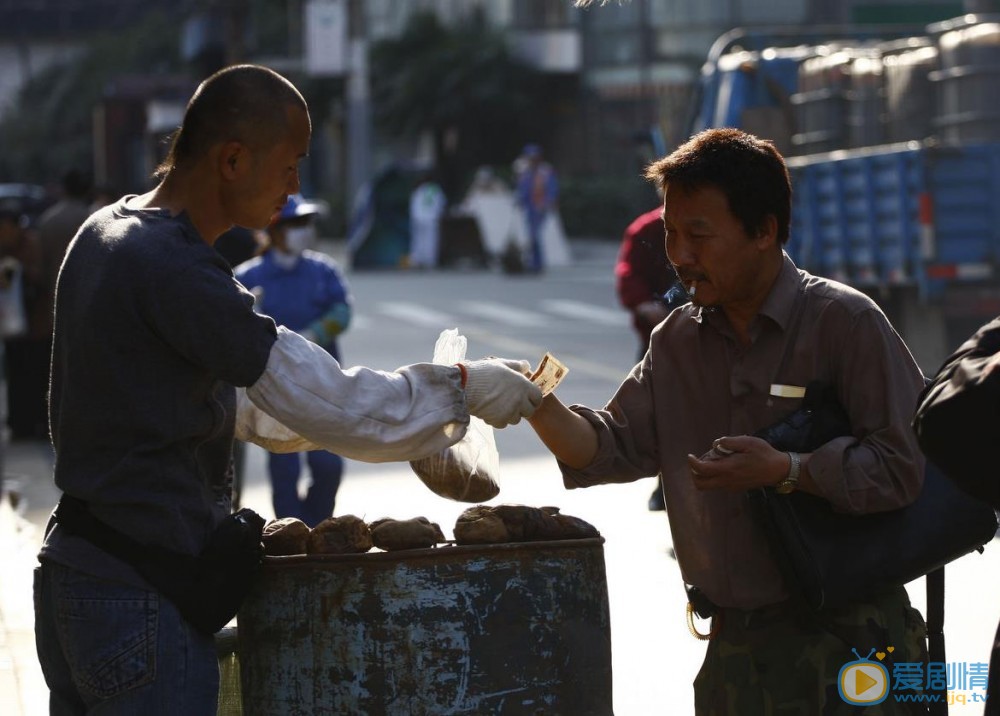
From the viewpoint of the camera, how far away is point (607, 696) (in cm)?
377

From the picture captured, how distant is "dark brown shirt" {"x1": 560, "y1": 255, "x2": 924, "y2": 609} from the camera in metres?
3.37

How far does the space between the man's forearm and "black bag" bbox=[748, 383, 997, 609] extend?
1.54 feet

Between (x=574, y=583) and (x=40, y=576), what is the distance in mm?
1079

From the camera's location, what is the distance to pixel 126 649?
10.6ft

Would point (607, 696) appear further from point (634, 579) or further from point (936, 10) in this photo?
point (936, 10)

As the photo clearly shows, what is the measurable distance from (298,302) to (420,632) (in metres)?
4.82

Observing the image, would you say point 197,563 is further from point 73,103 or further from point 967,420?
point 73,103

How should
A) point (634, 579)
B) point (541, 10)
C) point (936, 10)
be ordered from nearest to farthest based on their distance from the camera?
point (634, 579) → point (936, 10) → point (541, 10)

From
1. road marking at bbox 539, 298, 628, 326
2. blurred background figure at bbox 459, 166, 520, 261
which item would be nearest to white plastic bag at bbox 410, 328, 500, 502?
road marking at bbox 539, 298, 628, 326

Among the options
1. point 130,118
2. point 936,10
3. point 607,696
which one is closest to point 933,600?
point 607,696

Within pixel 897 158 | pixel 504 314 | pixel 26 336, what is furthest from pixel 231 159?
pixel 504 314

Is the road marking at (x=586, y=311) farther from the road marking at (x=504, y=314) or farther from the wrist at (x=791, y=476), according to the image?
the wrist at (x=791, y=476)

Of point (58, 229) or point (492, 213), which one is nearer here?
point (58, 229)

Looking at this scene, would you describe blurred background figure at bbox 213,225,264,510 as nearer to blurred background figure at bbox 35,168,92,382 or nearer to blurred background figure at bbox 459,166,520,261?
blurred background figure at bbox 35,168,92,382
